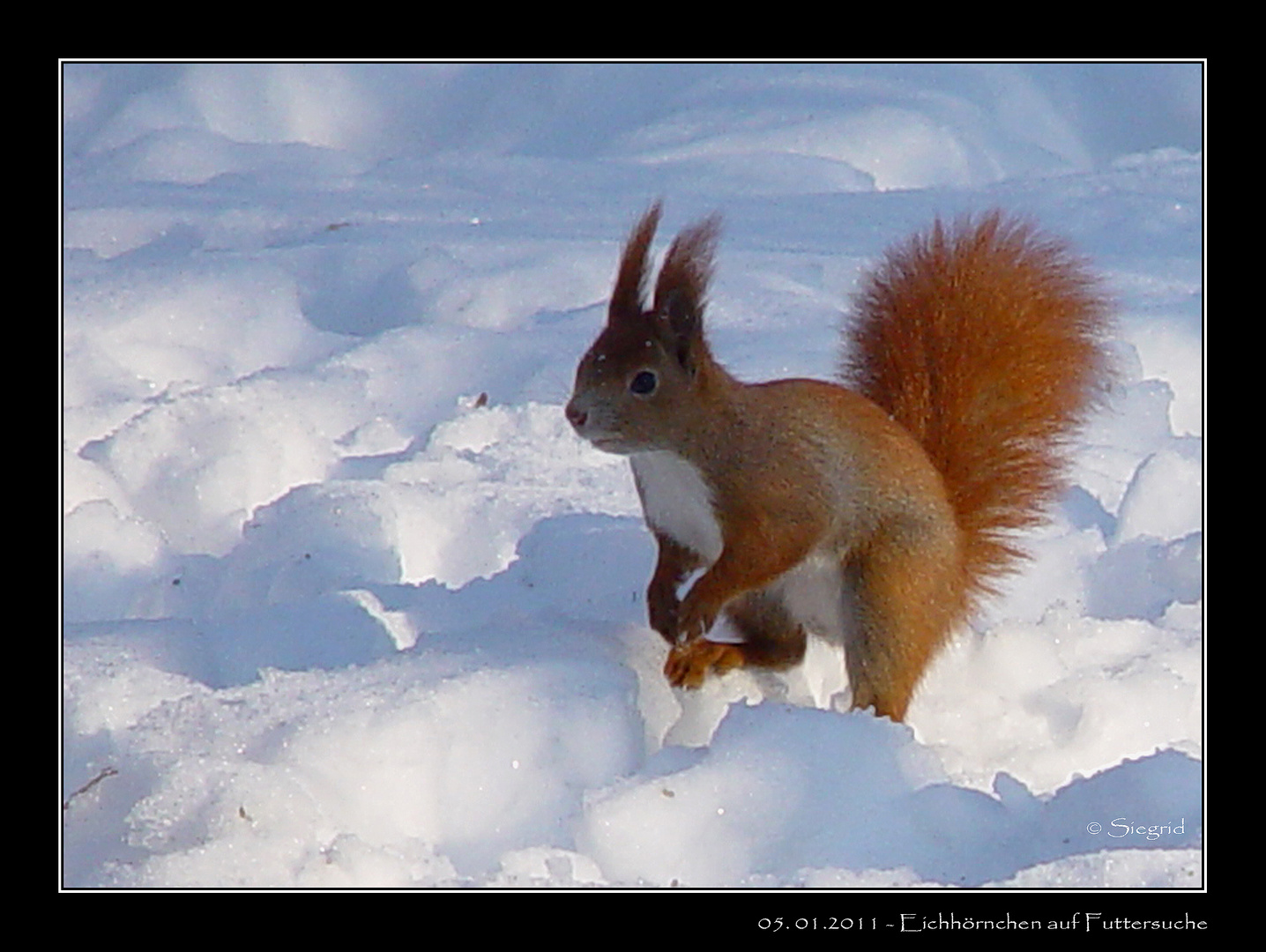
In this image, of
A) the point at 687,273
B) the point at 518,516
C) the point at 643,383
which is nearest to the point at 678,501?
the point at 643,383

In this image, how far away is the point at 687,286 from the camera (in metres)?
1.95

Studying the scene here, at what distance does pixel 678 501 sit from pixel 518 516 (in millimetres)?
443

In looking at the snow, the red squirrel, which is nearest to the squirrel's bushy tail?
the red squirrel

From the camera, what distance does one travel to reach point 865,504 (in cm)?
203

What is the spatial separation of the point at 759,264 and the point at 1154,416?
0.88 meters

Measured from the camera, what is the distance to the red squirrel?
1959 mm

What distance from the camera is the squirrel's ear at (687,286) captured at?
1.93m

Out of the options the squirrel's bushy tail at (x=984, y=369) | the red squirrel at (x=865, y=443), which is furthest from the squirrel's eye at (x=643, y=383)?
the squirrel's bushy tail at (x=984, y=369)

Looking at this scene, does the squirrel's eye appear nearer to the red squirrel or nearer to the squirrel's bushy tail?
the red squirrel

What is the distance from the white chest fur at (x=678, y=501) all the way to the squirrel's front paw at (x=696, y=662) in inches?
4.0
